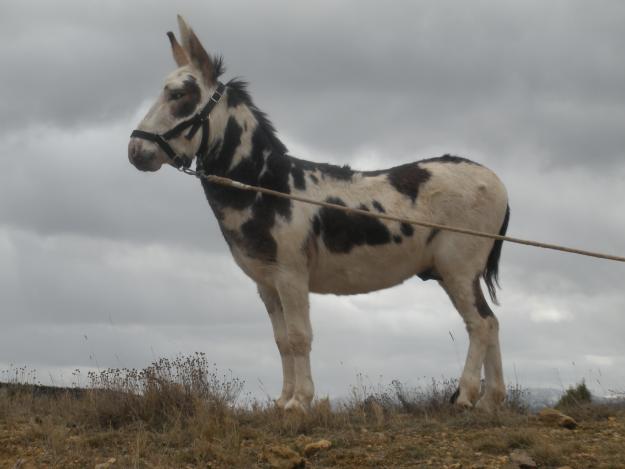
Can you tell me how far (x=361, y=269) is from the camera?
984 centimetres

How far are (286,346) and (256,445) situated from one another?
5.91ft

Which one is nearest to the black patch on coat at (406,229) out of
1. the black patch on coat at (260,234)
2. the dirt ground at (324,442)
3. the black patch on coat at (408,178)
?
the black patch on coat at (408,178)

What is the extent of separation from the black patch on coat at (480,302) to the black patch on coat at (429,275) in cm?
42

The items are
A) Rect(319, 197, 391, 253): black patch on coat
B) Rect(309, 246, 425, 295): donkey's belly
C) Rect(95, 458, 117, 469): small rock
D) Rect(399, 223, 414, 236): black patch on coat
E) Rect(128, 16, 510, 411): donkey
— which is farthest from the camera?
Rect(399, 223, 414, 236): black patch on coat

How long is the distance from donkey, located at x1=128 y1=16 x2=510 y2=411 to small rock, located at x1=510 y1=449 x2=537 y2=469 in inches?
85.2

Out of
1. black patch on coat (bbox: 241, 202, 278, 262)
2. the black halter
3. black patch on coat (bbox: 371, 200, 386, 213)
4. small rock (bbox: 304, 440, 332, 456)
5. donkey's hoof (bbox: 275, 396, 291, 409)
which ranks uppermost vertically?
the black halter

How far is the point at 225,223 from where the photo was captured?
9461mm

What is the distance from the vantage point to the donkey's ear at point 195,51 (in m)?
9.64

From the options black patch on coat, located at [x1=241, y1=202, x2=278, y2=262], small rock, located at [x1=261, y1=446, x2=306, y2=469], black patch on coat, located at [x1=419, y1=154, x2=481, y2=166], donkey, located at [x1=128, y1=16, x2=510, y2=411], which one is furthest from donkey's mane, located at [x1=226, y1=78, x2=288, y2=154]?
small rock, located at [x1=261, y1=446, x2=306, y2=469]

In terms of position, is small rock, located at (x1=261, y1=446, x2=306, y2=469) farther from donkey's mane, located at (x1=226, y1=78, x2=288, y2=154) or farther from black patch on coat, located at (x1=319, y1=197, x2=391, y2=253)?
donkey's mane, located at (x1=226, y1=78, x2=288, y2=154)

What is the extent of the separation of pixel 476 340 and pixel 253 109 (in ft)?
12.0

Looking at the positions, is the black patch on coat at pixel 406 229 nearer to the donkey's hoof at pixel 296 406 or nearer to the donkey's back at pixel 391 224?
the donkey's back at pixel 391 224

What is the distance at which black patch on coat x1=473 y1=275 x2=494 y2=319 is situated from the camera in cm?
1002

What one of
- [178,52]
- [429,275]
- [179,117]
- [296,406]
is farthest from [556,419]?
[178,52]
